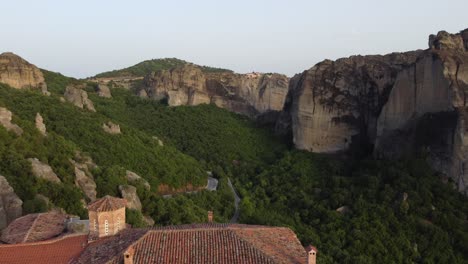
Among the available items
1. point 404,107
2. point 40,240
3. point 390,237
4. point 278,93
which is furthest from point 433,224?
point 278,93

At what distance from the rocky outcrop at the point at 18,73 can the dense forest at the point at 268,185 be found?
487 cm

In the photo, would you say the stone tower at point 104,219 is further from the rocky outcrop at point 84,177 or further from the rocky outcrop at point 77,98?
the rocky outcrop at point 77,98

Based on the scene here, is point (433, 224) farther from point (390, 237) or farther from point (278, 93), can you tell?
point (278, 93)

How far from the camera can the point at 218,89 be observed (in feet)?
268

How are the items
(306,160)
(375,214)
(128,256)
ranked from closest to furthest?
1. (128,256)
2. (375,214)
3. (306,160)

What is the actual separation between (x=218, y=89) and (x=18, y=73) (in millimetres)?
34148

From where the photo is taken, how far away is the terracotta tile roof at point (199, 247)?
16500mm

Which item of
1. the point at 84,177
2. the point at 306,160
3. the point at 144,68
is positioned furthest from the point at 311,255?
the point at 144,68

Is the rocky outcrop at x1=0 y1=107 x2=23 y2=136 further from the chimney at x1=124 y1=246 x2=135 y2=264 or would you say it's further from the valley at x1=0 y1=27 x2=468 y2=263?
the chimney at x1=124 y1=246 x2=135 y2=264

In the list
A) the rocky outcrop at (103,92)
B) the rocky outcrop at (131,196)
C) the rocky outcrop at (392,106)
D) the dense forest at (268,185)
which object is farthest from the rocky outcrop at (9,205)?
the rocky outcrop at (103,92)

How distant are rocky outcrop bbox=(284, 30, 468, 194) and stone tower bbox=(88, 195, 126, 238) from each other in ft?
89.5

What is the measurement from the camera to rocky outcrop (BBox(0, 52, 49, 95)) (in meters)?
56.9

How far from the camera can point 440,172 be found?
3662 cm

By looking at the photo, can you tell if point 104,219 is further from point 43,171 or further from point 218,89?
point 218,89
